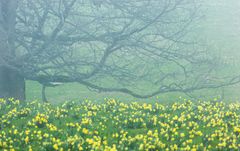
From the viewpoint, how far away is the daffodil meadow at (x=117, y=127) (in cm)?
834

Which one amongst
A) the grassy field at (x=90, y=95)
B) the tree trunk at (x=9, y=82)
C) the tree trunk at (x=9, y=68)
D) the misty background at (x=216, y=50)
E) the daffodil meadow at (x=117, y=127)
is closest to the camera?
the daffodil meadow at (x=117, y=127)

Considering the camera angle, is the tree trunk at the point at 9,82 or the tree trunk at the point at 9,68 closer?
the tree trunk at the point at 9,68

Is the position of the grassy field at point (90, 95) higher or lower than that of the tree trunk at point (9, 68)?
lower

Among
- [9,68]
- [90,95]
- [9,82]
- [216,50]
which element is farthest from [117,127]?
[216,50]

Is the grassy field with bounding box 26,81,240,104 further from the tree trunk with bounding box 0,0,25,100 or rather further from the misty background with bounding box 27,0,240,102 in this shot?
the tree trunk with bounding box 0,0,25,100

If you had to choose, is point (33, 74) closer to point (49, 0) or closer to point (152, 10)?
point (49, 0)

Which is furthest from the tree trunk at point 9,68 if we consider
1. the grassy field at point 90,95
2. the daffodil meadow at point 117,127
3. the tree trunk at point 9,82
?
the grassy field at point 90,95

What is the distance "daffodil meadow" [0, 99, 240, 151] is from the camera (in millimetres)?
8344

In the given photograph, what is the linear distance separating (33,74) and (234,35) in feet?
74.8

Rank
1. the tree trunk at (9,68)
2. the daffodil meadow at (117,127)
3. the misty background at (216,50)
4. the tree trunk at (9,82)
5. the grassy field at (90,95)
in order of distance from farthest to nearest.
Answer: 1. the misty background at (216,50)
2. the grassy field at (90,95)
3. the tree trunk at (9,82)
4. the tree trunk at (9,68)
5. the daffodil meadow at (117,127)

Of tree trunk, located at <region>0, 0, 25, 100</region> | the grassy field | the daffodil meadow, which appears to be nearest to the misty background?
the grassy field

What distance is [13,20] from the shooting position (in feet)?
46.3

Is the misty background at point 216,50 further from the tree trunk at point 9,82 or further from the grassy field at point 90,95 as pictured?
the tree trunk at point 9,82

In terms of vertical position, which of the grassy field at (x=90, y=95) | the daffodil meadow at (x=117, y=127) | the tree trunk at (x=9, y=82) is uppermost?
the tree trunk at (x=9, y=82)
